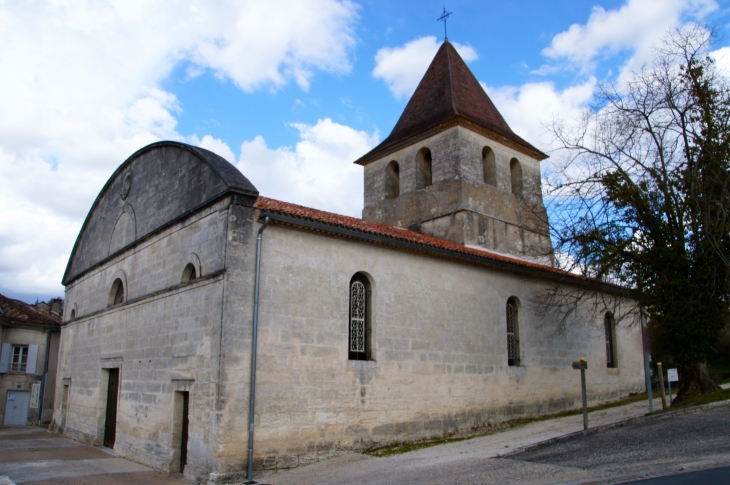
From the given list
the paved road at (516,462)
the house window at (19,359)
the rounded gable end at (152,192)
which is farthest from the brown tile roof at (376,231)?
the house window at (19,359)

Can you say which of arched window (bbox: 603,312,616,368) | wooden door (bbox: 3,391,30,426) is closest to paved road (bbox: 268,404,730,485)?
arched window (bbox: 603,312,616,368)

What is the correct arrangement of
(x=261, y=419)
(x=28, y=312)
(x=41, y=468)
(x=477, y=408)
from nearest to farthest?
(x=261, y=419), (x=41, y=468), (x=477, y=408), (x=28, y=312)

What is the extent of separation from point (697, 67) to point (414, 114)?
1001cm

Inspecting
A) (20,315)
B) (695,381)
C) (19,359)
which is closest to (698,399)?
(695,381)

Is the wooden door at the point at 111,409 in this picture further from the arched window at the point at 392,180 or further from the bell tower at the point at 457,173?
the arched window at the point at 392,180

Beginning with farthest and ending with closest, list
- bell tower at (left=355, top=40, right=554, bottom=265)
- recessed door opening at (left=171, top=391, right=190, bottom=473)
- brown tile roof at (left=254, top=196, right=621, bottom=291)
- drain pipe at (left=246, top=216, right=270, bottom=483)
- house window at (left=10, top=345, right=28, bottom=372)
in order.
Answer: house window at (left=10, top=345, right=28, bottom=372) < bell tower at (left=355, top=40, right=554, bottom=265) < brown tile roof at (left=254, top=196, right=621, bottom=291) < recessed door opening at (left=171, top=391, right=190, bottom=473) < drain pipe at (left=246, top=216, right=270, bottom=483)

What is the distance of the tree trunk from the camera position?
14.7 m

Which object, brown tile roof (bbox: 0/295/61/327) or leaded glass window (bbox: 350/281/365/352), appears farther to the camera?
brown tile roof (bbox: 0/295/61/327)

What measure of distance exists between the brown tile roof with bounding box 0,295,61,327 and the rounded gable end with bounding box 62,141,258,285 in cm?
730

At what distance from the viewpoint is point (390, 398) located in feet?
41.5

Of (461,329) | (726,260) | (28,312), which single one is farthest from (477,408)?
(28,312)

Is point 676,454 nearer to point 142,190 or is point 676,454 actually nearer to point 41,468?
point 41,468

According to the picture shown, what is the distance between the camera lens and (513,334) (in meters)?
16.5

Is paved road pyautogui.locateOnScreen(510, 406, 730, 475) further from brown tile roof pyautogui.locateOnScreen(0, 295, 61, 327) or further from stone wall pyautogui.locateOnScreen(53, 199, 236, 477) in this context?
brown tile roof pyautogui.locateOnScreen(0, 295, 61, 327)
